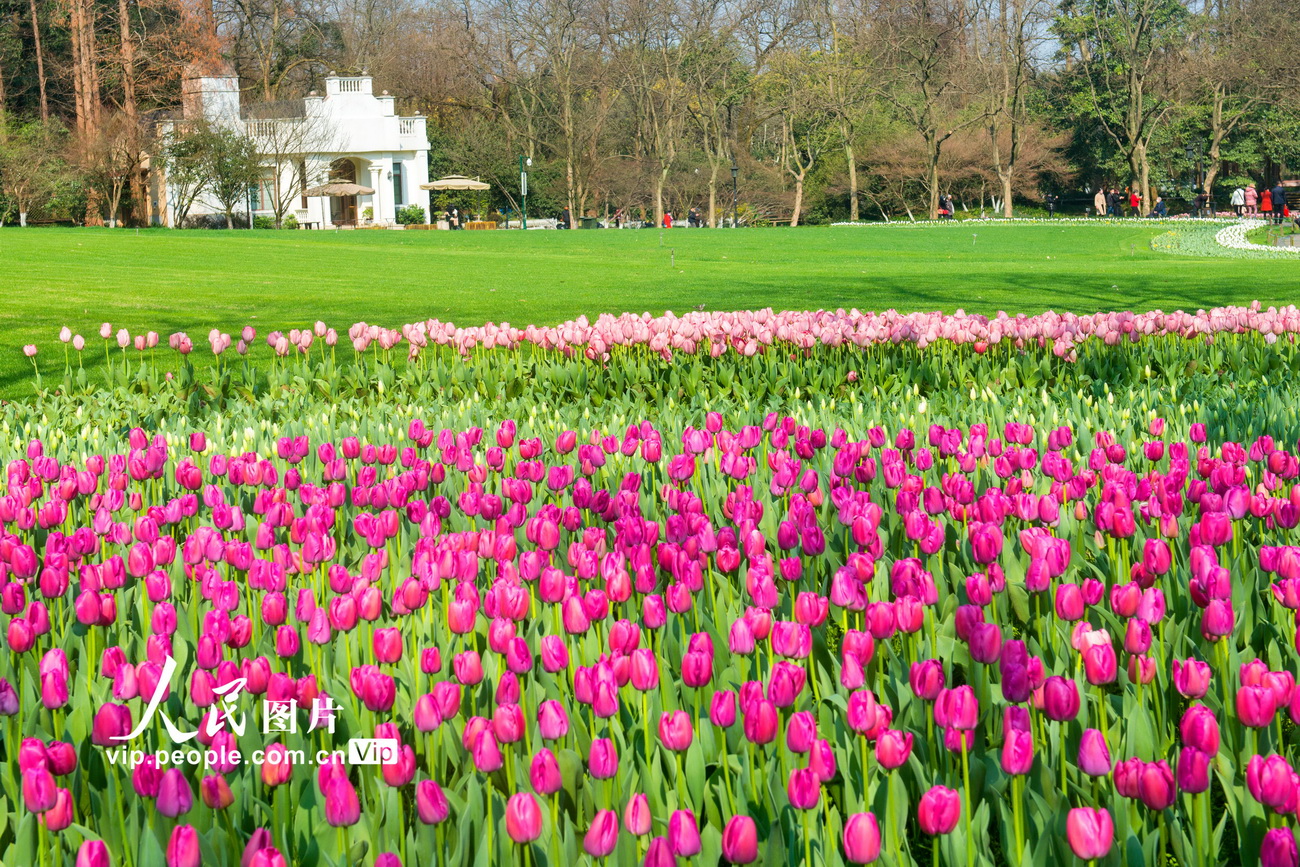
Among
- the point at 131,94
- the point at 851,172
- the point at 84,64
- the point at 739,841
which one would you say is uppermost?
the point at 84,64

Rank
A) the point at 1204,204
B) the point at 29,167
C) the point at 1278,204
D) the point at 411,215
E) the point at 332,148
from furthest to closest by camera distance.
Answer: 1. the point at 1204,204
2. the point at 332,148
3. the point at 411,215
4. the point at 1278,204
5. the point at 29,167

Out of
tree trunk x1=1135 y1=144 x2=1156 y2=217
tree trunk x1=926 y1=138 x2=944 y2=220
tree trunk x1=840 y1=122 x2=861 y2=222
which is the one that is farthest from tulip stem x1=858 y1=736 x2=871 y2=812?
tree trunk x1=1135 y1=144 x2=1156 y2=217

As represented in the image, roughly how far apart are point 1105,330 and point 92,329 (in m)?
7.98

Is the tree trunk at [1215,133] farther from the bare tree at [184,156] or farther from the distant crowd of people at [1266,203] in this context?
the bare tree at [184,156]

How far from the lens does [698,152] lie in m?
59.8

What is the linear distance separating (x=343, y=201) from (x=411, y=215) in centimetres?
519

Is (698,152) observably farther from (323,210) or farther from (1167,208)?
(1167,208)

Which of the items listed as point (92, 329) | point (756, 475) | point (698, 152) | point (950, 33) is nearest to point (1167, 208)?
point (950, 33)

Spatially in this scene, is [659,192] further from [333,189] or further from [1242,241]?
[1242,241]

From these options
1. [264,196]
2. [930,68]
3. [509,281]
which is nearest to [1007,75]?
[930,68]

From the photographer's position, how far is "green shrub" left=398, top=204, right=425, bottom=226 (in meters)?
54.5

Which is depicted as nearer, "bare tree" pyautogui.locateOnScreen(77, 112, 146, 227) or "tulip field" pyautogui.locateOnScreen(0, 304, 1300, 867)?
"tulip field" pyautogui.locateOnScreen(0, 304, 1300, 867)

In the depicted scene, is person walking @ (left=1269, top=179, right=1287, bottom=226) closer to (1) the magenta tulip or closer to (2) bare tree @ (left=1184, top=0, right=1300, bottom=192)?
(2) bare tree @ (left=1184, top=0, right=1300, bottom=192)

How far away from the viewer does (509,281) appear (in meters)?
18.2
